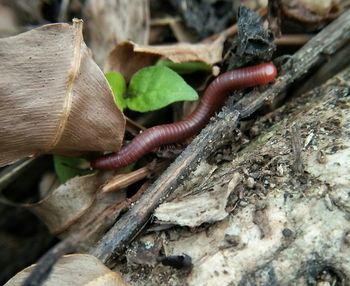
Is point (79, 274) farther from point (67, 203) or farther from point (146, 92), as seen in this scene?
point (146, 92)

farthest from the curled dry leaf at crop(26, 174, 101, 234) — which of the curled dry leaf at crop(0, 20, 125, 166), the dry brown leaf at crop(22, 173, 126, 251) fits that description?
the curled dry leaf at crop(0, 20, 125, 166)

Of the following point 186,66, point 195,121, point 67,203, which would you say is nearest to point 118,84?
point 186,66

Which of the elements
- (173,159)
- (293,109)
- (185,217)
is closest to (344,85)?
(293,109)

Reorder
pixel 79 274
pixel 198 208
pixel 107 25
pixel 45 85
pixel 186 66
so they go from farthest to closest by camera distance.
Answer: pixel 107 25
pixel 186 66
pixel 45 85
pixel 198 208
pixel 79 274

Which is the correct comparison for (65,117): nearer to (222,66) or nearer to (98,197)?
(98,197)

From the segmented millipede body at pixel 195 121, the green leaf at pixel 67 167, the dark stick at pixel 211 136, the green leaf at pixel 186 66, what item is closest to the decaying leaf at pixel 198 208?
the dark stick at pixel 211 136

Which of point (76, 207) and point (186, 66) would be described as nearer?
point (76, 207)

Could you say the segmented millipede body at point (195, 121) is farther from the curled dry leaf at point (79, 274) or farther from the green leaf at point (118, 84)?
the curled dry leaf at point (79, 274)
